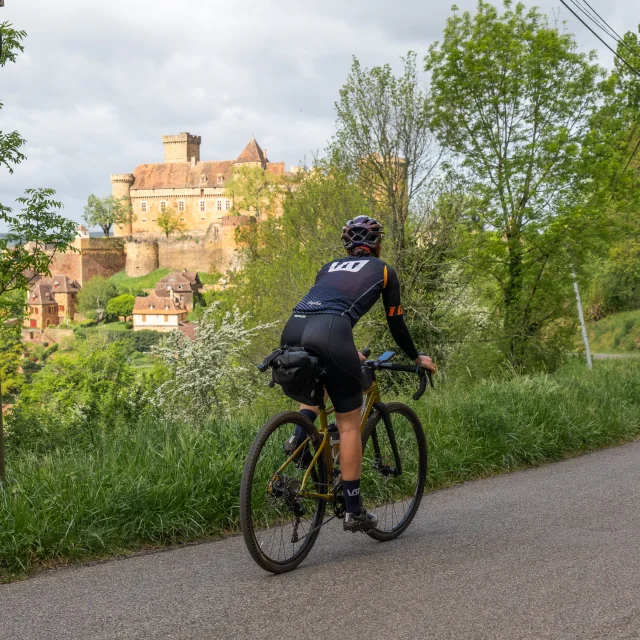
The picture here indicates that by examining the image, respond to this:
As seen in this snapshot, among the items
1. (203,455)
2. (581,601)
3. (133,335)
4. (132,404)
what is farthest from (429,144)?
(133,335)

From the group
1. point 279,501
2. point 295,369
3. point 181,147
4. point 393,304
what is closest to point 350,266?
point 393,304

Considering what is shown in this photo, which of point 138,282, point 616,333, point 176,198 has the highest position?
point 176,198

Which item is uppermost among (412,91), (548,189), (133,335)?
(412,91)

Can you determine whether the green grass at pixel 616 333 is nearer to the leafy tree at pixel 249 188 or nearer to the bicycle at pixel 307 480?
the bicycle at pixel 307 480

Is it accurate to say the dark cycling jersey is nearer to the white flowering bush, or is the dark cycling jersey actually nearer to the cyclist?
the cyclist

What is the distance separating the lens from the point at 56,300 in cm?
12019

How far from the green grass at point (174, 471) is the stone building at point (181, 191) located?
401 ft

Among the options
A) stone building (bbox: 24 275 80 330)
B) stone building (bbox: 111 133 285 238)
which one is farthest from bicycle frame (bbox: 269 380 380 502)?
stone building (bbox: 111 133 285 238)

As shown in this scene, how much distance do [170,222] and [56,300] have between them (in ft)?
67.6

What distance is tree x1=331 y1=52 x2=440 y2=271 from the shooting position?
74.7 feet

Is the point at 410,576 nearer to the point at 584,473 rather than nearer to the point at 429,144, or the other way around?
the point at 584,473

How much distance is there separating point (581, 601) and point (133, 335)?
99.7m

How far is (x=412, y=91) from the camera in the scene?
75.9ft

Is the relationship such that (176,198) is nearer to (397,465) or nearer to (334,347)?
(397,465)
